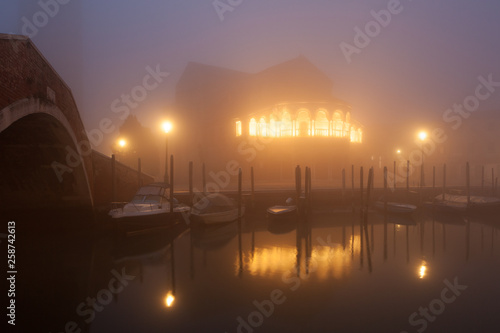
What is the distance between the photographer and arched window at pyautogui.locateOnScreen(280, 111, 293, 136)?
3200 cm

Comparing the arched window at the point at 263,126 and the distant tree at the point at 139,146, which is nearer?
the arched window at the point at 263,126

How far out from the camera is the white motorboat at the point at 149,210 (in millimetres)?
15531

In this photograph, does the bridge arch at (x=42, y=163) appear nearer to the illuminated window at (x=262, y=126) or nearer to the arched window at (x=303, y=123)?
the illuminated window at (x=262, y=126)

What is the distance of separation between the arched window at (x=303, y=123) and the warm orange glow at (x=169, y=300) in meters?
24.3

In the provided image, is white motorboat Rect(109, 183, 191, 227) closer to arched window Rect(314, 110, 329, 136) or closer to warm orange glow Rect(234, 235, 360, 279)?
warm orange glow Rect(234, 235, 360, 279)

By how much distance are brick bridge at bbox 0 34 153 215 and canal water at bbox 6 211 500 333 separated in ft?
7.55

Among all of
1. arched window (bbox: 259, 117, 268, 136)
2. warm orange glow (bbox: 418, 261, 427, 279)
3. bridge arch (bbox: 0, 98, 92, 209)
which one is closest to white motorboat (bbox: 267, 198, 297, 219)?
warm orange glow (bbox: 418, 261, 427, 279)

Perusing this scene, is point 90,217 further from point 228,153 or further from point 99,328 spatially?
point 228,153

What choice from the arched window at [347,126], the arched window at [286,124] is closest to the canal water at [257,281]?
the arched window at [286,124]

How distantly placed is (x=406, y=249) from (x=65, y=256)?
1499 centimetres

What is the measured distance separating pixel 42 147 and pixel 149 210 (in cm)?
550

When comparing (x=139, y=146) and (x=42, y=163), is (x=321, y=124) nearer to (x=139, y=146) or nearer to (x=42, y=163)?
(x=139, y=146)

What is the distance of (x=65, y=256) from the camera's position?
44.3ft

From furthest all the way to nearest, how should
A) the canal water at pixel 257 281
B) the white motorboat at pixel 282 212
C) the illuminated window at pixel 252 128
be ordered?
1. the illuminated window at pixel 252 128
2. the white motorboat at pixel 282 212
3. the canal water at pixel 257 281
